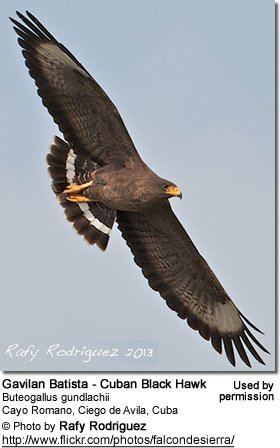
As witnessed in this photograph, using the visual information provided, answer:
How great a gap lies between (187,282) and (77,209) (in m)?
1.57

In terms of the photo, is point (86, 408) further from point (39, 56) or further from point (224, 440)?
point (39, 56)

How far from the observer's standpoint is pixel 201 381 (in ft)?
32.4

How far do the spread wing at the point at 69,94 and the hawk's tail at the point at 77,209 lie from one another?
0.55 m

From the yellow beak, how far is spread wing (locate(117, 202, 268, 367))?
58.2 inches

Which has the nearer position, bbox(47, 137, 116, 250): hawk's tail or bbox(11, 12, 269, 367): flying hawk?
bbox(11, 12, 269, 367): flying hawk

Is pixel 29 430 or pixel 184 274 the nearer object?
pixel 29 430

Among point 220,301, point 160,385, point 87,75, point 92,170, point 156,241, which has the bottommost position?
point 160,385

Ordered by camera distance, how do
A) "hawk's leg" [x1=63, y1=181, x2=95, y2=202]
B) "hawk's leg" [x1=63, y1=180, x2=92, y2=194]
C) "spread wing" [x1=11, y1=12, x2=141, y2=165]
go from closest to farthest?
"spread wing" [x1=11, y1=12, x2=141, y2=165] < "hawk's leg" [x1=63, y1=180, x2=92, y2=194] < "hawk's leg" [x1=63, y1=181, x2=95, y2=202]

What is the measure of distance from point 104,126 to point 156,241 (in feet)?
5.39

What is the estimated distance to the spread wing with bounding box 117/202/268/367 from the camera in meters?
10.9

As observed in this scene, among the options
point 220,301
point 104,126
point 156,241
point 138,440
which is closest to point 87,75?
point 104,126

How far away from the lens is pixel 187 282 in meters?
11.1

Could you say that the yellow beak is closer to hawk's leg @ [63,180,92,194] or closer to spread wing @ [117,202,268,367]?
hawk's leg @ [63,180,92,194]

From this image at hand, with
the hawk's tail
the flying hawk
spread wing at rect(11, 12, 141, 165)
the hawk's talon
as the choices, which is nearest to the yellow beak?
the flying hawk
